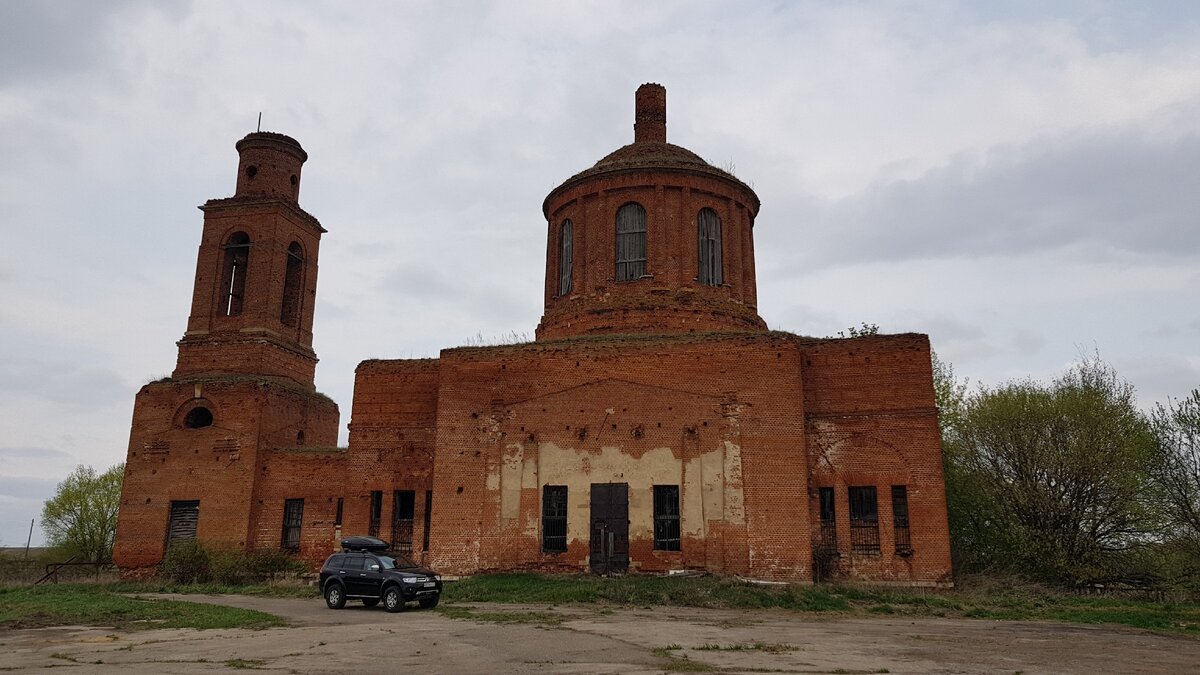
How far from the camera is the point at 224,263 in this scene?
1056 inches

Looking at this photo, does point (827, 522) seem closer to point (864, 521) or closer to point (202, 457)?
point (864, 521)

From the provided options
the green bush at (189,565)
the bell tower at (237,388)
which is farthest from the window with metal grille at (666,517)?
the green bush at (189,565)

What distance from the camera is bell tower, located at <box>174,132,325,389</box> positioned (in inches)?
1014

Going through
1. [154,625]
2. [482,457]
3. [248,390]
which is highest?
[248,390]

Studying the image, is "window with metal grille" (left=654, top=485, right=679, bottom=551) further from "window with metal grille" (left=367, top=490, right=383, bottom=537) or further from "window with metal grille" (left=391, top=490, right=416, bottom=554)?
"window with metal grille" (left=367, top=490, right=383, bottom=537)

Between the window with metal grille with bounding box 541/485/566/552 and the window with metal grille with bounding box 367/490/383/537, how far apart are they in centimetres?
488

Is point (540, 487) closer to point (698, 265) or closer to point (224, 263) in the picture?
point (698, 265)

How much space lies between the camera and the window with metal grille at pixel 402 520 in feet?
71.9

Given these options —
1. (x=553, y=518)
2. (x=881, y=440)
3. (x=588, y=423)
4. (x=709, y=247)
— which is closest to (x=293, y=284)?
(x=588, y=423)

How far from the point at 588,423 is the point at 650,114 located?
11.6 metres

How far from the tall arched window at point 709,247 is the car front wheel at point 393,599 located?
1215 cm

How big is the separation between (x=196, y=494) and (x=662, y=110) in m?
18.2

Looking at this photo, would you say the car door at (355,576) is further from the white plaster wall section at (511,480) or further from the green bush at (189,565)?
the green bush at (189,565)

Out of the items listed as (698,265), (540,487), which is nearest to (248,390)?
(540,487)
